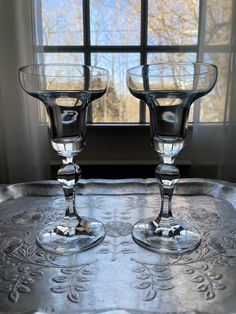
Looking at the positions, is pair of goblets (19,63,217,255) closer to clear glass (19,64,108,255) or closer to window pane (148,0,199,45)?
clear glass (19,64,108,255)

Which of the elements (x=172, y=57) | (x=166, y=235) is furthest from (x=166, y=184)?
(x=172, y=57)

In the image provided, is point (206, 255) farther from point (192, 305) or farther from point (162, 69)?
point (162, 69)

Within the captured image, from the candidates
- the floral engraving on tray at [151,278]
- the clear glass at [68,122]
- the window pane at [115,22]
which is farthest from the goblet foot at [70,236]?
the window pane at [115,22]

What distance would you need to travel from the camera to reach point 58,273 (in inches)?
20.6

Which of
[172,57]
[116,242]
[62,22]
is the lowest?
[116,242]

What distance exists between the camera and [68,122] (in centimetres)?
60

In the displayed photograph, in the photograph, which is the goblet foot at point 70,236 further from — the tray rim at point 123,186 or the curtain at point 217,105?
the curtain at point 217,105

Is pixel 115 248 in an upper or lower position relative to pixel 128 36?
lower

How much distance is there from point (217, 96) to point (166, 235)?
0.62 meters

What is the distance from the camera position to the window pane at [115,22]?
1.17 metres

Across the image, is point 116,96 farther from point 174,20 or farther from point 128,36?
point 174,20

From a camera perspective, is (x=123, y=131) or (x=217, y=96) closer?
(x=217, y=96)

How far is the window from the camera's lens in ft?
3.51

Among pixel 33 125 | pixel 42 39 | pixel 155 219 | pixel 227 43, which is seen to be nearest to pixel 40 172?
pixel 33 125
